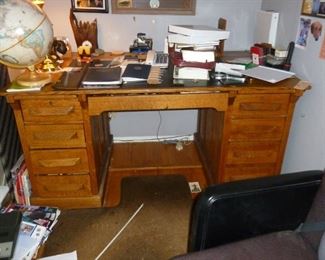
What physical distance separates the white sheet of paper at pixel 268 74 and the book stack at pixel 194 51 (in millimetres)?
206

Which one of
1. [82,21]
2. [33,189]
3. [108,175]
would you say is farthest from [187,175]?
[82,21]

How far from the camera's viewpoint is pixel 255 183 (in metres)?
0.99

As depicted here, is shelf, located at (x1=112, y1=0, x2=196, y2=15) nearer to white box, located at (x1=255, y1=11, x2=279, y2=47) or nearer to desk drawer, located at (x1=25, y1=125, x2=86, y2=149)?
white box, located at (x1=255, y1=11, x2=279, y2=47)

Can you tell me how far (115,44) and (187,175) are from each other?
3.42 feet

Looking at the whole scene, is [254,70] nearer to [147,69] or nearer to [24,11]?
[147,69]

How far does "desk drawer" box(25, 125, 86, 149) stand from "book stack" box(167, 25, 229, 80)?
58cm

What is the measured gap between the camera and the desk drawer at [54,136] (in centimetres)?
144

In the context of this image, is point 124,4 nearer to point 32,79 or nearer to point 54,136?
point 32,79

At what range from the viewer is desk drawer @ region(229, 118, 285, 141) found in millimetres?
1513

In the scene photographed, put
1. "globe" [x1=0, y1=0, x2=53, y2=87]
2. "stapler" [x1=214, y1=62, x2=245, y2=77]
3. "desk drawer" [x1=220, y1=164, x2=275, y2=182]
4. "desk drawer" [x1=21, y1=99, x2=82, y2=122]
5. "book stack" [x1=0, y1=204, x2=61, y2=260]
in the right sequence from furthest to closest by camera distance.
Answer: "desk drawer" [x1=220, y1=164, x2=275, y2=182], "stapler" [x1=214, y1=62, x2=245, y2=77], "desk drawer" [x1=21, y1=99, x2=82, y2=122], "book stack" [x1=0, y1=204, x2=61, y2=260], "globe" [x1=0, y1=0, x2=53, y2=87]

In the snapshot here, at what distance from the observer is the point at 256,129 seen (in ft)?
5.02

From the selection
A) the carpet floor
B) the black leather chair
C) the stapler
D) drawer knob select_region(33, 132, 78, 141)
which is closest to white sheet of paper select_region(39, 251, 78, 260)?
the carpet floor

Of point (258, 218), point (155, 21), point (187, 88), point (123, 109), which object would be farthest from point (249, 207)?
point (155, 21)

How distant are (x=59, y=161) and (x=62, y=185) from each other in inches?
6.4
